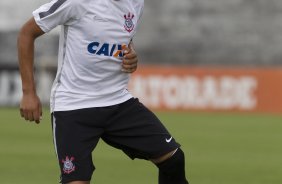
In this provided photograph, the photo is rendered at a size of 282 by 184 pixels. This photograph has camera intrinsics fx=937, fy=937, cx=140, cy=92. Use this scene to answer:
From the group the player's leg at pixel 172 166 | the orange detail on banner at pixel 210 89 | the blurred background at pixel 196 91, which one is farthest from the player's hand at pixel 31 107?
the orange detail on banner at pixel 210 89

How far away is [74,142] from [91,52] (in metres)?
0.60

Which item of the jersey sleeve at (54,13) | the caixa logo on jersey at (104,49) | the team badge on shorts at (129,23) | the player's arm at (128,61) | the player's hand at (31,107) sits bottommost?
the player's hand at (31,107)

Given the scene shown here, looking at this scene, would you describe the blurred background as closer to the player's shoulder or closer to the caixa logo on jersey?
the caixa logo on jersey

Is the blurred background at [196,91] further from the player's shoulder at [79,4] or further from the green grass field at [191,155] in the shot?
the player's shoulder at [79,4]

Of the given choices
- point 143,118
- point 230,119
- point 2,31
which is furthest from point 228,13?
point 143,118

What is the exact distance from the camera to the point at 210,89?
21156mm

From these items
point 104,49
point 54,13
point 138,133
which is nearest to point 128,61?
point 104,49

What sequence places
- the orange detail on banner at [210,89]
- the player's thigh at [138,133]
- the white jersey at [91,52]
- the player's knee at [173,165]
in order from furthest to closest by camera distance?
the orange detail on banner at [210,89]
the player's knee at [173,165]
the player's thigh at [138,133]
the white jersey at [91,52]

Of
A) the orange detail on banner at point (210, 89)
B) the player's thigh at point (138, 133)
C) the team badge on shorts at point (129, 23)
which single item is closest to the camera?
the team badge on shorts at point (129, 23)

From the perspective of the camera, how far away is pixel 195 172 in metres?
10.3

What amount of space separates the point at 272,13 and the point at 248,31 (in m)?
0.87

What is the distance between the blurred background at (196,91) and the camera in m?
10.7

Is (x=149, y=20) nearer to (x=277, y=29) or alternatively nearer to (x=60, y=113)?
(x=277, y=29)

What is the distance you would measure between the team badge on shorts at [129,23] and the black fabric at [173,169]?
0.92 metres
